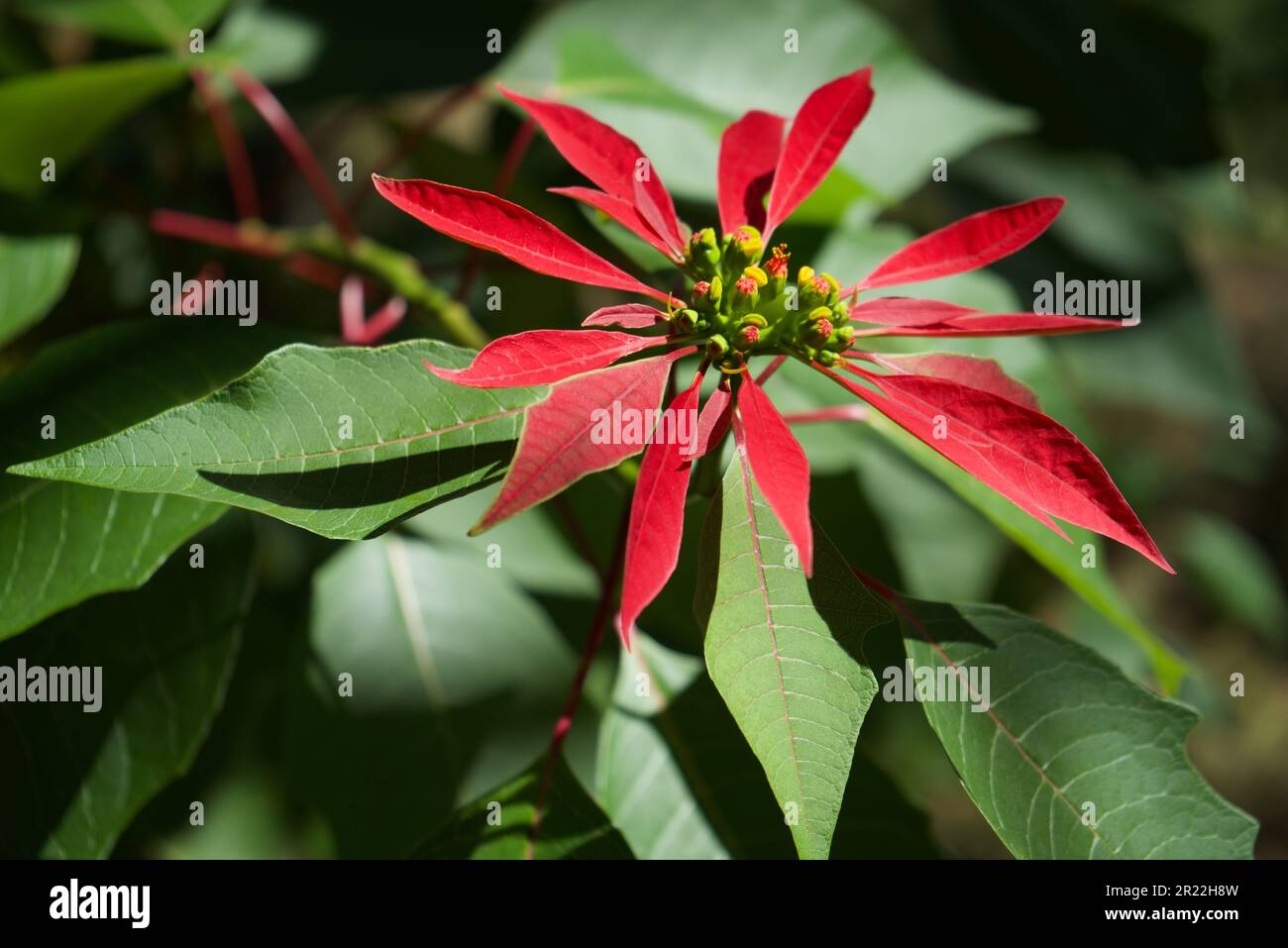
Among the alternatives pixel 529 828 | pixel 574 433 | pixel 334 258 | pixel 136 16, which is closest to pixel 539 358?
pixel 574 433

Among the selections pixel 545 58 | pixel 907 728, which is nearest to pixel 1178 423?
pixel 907 728

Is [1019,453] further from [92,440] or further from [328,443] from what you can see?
[92,440]

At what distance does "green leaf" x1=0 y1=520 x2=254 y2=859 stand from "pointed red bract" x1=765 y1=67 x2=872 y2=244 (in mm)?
480

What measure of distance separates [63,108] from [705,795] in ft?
2.62

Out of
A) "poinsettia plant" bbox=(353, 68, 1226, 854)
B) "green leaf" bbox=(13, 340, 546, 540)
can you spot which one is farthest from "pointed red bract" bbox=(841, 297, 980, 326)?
"green leaf" bbox=(13, 340, 546, 540)

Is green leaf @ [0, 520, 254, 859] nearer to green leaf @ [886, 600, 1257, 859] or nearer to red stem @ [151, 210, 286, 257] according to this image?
red stem @ [151, 210, 286, 257]

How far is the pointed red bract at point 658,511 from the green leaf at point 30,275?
0.65 meters

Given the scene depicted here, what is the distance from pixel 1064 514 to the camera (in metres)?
0.52

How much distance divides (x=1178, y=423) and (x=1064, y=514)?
336cm

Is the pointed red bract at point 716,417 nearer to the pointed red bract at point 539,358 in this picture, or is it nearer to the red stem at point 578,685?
the pointed red bract at point 539,358

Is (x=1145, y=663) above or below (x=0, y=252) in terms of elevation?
below

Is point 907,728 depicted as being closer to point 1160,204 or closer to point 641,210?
point 1160,204

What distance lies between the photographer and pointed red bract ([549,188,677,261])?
1.81ft

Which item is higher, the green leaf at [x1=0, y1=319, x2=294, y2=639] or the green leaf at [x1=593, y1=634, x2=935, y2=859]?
the green leaf at [x1=0, y1=319, x2=294, y2=639]
